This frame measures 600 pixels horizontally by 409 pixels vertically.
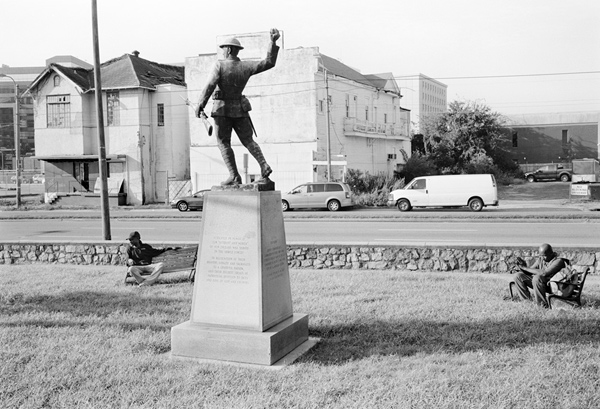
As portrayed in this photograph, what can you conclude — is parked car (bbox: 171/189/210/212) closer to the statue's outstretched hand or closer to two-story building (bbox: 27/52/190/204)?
two-story building (bbox: 27/52/190/204)

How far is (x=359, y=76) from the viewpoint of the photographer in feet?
149

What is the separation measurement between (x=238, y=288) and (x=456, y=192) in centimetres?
2346

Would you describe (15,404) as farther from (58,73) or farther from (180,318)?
(58,73)

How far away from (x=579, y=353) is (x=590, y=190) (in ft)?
95.6

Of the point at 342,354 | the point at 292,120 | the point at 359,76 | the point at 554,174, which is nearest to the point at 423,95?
the point at 554,174

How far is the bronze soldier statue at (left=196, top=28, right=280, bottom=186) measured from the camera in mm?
8148

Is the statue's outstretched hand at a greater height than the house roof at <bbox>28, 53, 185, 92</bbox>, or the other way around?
the house roof at <bbox>28, 53, 185, 92</bbox>

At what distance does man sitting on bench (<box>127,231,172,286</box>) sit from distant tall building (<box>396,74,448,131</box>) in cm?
14900

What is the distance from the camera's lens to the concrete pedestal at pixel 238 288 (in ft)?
24.1

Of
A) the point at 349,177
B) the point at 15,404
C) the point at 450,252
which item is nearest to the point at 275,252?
the point at 15,404

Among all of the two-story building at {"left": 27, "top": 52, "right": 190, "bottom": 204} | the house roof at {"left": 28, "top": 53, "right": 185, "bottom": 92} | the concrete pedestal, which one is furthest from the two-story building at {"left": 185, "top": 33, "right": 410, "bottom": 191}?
the concrete pedestal

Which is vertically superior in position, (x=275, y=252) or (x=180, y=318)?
(x=275, y=252)

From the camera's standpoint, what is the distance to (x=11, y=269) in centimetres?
1471

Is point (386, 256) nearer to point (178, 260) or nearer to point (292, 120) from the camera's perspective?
point (178, 260)
